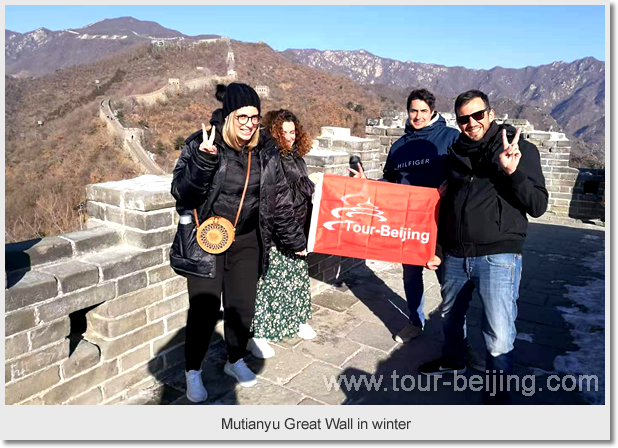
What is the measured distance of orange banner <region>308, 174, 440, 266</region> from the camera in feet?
11.9

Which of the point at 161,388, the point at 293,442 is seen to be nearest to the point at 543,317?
the point at 293,442

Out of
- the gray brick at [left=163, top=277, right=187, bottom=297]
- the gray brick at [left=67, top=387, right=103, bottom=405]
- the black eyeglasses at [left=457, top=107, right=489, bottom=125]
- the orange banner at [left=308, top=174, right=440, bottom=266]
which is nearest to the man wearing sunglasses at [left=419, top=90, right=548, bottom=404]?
the black eyeglasses at [left=457, top=107, right=489, bottom=125]

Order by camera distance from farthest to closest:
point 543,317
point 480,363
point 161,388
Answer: point 543,317, point 480,363, point 161,388

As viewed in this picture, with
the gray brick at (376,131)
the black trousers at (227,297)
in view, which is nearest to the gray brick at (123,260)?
the black trousers at (227,297)

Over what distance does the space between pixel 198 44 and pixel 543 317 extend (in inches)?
3655

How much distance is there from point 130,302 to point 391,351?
2079 mm

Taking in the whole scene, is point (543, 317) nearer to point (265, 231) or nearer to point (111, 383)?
point (265, 231)

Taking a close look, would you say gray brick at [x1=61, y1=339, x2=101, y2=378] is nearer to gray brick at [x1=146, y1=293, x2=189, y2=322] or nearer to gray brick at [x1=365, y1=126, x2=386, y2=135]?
gray brick at [x1=146, y1=293, x2=189, y2=322]

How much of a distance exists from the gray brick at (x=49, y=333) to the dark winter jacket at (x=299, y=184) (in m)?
1.63

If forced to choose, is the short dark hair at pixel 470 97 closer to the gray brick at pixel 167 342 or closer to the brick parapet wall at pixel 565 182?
the gray brick at pixel 167 342

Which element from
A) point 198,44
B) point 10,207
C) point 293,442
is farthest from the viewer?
point 198,44

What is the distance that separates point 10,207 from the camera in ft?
106

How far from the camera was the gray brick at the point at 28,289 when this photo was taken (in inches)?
103

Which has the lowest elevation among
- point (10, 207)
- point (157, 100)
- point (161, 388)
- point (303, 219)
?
point (10, 207)
